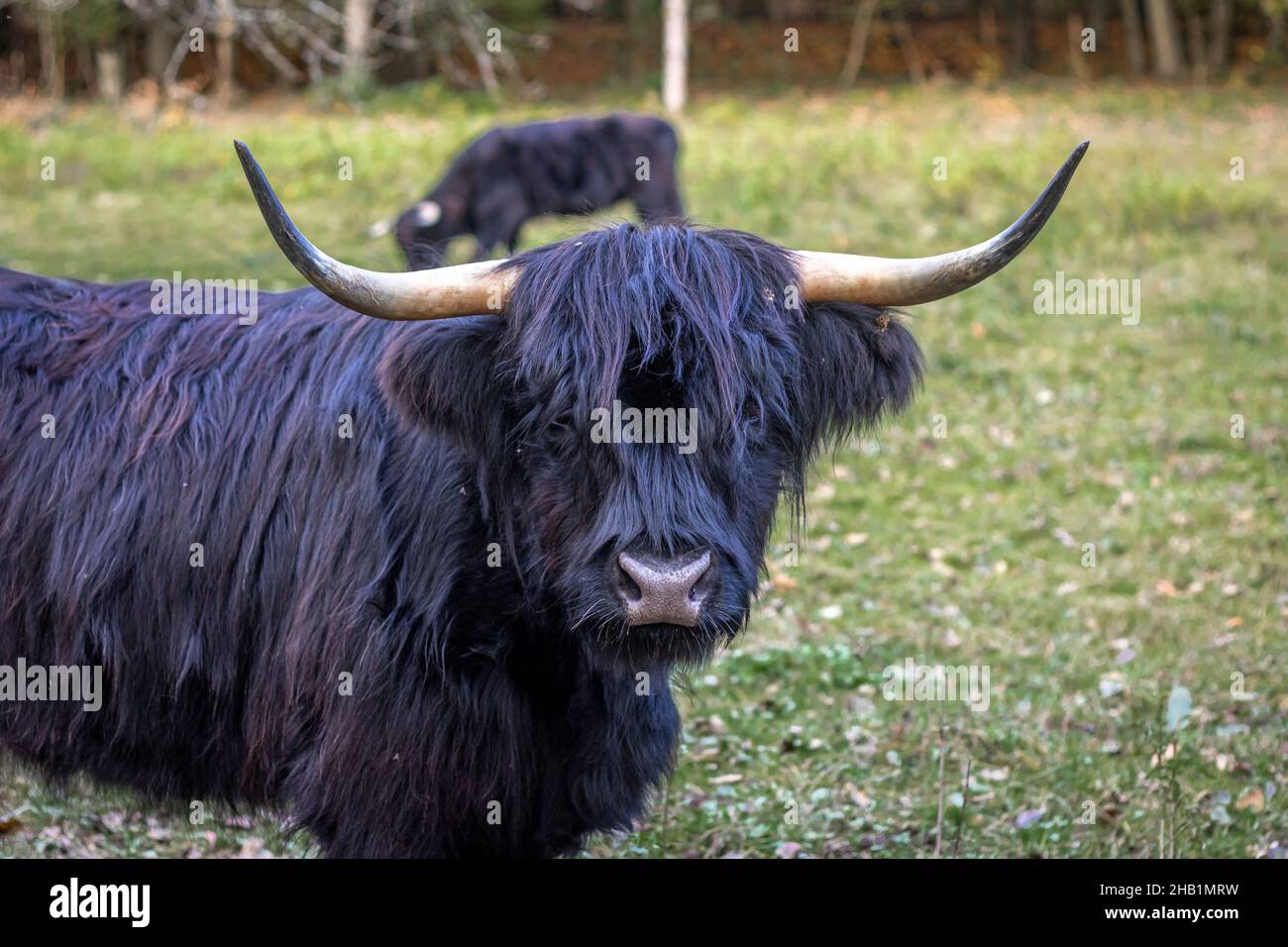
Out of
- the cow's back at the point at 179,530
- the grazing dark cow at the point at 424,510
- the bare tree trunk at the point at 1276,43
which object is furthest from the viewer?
the bare tree trunk at the point at 1276,43

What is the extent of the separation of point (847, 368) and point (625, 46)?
2805 cm

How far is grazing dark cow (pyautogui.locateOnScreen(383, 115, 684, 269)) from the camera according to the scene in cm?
1344

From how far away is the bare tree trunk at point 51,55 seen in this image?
2309 cm

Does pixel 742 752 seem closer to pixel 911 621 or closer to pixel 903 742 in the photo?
pixel 903 742

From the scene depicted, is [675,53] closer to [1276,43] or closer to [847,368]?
[1276,43]

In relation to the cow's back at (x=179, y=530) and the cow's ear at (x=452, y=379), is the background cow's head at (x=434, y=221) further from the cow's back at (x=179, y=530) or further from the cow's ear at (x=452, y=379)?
the cow's ear at (x=452, y=379)

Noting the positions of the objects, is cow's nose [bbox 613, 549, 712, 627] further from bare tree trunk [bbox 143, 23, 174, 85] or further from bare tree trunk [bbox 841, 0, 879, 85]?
bare tree trunk [bbox 143, 23, 174, 85]

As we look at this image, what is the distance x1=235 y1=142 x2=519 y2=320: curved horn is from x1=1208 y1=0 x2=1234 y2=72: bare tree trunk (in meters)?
26.2

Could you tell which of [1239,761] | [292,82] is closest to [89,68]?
[292,82]

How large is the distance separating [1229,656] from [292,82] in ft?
77.6

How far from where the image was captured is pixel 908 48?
30.1 m

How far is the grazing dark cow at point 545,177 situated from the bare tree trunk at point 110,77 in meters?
9.97

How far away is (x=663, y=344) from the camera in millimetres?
3373

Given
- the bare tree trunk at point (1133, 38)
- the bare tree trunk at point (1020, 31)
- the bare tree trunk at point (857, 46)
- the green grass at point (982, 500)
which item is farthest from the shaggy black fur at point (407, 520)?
the bare tree trunk at point (1020, 31)
